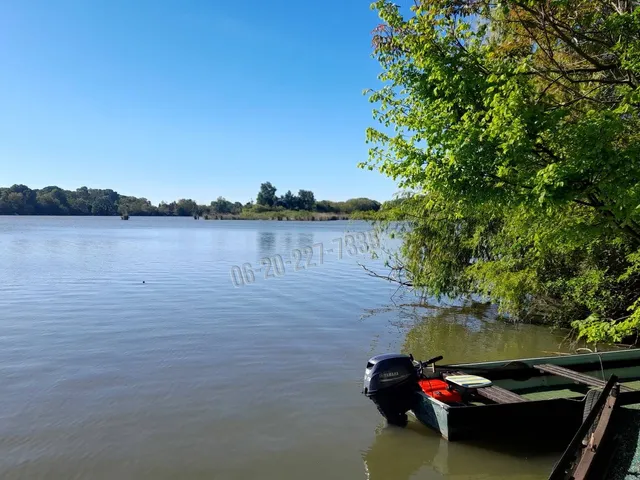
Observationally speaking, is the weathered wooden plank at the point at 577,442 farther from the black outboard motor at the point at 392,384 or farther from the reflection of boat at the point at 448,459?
the black outboard motor at the point at 392,384

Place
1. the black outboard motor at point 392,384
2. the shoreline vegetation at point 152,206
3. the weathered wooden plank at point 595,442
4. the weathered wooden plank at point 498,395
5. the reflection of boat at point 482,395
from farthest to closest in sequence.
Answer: the shoreline vegetation at point 152,206
the black outboard motor at point 392,384
the weathered wooden plank at point 498,395
the reflection of boat at point 482,395
the weathered wooden plank at point 595,442

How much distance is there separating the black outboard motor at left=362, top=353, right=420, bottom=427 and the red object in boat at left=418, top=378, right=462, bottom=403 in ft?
0.82

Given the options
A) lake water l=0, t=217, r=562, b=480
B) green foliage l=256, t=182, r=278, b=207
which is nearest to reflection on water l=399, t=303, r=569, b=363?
lake water l=0, t=217, r=562, b=480

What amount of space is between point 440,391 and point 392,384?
2.62ft

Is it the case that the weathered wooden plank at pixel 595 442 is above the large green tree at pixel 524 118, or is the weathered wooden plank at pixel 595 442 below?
below

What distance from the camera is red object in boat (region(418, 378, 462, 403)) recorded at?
715 cm

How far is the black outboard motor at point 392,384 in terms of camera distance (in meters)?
7.05

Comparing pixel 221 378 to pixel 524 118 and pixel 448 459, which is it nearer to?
pixel 448 459

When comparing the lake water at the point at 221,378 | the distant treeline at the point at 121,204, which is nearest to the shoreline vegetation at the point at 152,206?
the distant treeline at the point at 121,204

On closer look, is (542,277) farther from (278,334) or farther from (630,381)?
(278,334)

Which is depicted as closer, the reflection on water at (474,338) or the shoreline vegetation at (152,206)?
the reflection on water at (474,338)

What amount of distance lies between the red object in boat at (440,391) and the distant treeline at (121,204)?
385 ft

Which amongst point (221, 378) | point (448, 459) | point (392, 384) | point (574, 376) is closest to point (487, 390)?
point (448, 459)

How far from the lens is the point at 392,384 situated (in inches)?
278
